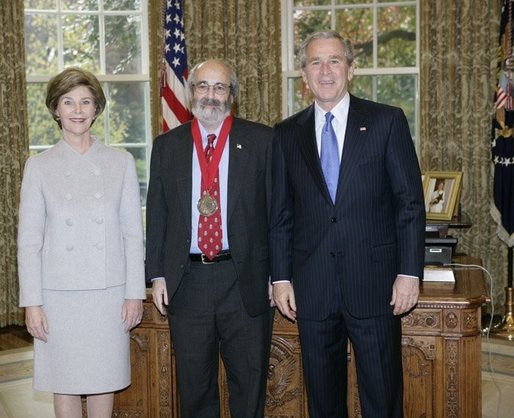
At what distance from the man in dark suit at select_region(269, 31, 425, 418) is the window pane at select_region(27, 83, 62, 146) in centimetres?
418

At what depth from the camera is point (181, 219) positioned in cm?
287

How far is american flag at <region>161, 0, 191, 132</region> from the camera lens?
596cm

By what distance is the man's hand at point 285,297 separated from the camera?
9.24 ft

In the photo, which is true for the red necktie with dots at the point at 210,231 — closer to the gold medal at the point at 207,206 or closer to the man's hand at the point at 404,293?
the gold medal at the point at 207,206

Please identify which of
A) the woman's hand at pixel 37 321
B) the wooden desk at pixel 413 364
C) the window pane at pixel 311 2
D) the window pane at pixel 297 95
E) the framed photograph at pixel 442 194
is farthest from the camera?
the window pane at pixel 297 95

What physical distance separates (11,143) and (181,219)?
12.2ft

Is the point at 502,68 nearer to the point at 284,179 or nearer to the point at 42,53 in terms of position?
the point at 284,179

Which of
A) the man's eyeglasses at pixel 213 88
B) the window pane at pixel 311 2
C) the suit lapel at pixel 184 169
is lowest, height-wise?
the suit lapel at pixel 184 169

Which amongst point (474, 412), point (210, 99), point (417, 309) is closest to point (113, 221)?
point (210, 99)

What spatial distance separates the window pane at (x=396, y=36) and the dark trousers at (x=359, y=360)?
400 cm

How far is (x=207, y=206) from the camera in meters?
2.84

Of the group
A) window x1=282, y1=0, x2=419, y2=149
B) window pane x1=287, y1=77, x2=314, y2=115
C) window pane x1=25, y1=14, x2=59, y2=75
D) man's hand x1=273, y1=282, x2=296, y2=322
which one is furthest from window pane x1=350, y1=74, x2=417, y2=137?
man's hand x1=273, y1=282, x2=296, y2=322

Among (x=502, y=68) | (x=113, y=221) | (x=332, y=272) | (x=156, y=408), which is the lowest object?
(x=156, y=408)

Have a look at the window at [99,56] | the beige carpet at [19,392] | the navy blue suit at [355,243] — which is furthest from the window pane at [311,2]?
the navy blue suit at [355,243]
